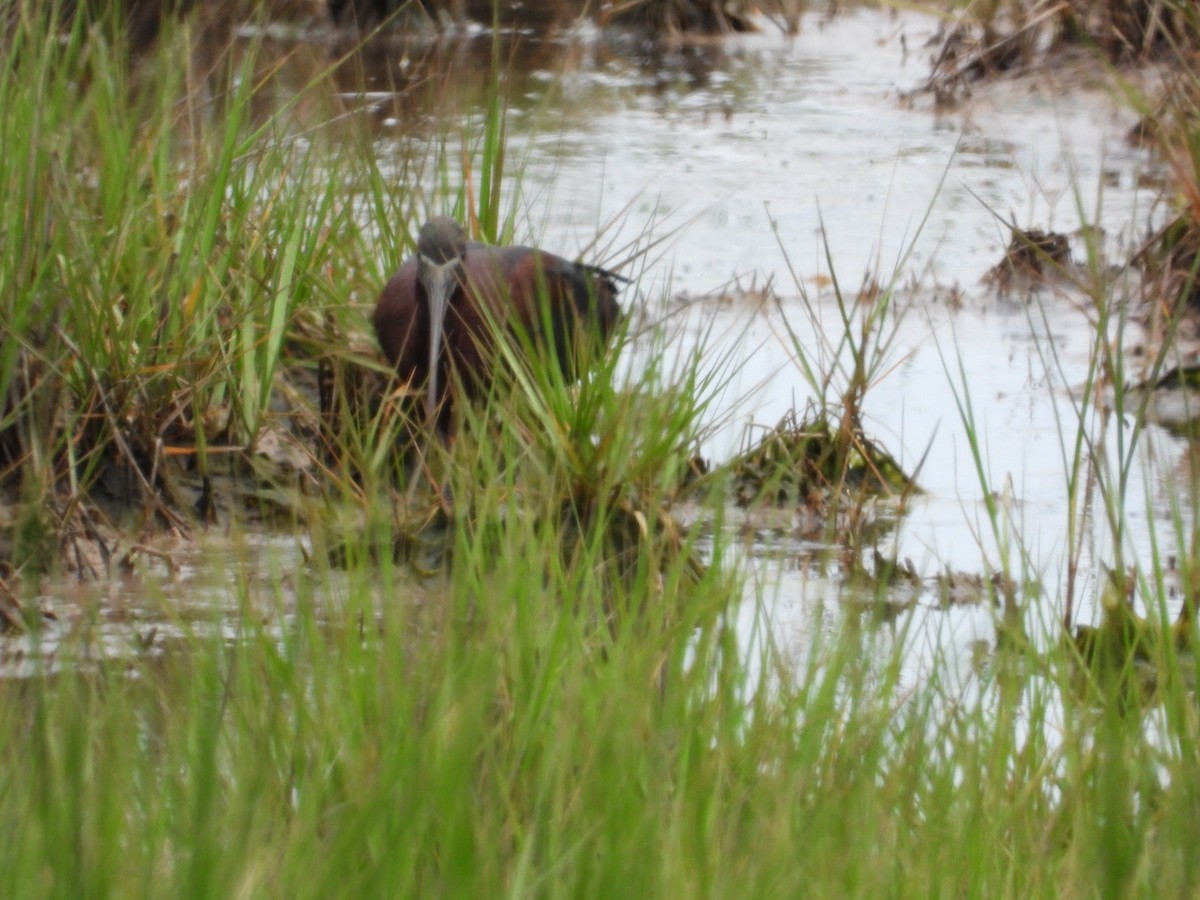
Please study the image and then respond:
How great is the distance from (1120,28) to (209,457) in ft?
17.3

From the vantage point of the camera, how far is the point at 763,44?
32.1ft

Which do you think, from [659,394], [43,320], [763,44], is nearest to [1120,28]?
[763,44]

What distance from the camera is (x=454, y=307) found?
3.85m

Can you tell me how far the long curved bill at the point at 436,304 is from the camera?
3.69 meters

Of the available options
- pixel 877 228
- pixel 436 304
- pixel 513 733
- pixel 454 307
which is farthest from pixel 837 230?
pixel 513 733

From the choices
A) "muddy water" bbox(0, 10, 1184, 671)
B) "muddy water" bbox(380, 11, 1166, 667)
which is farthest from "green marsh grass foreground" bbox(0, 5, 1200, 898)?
"muddy water" bbox(380, 11, 1166, 667)

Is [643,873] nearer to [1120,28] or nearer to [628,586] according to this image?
[628,586]

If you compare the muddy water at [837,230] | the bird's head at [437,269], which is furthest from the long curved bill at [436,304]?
the muddy water at [837,230]

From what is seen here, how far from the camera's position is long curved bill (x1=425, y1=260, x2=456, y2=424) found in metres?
3.69

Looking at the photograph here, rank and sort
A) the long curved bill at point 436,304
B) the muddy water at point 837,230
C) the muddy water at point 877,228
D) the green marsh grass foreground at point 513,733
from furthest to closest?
the long curved bill at point 436,304 → the muddy water at point 877,228 → the muddy water at point 837,230 → the green marsh grass foreground at point 513,733

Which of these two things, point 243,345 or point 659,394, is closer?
point 659,394

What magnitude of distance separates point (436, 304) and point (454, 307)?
0.13 meters

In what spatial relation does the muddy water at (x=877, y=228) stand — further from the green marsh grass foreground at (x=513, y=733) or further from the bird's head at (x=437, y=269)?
the bird's head at (x=437, y=269)

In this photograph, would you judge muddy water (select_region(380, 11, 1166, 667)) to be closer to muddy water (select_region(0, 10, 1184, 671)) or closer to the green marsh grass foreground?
muddy water (select_region(0, 10, 1184, 671))
